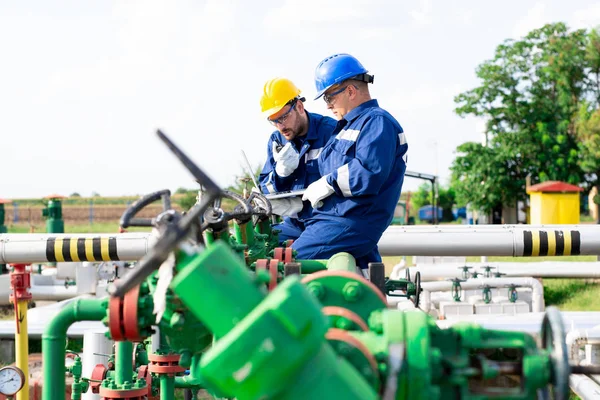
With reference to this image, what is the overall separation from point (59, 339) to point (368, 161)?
1.69m

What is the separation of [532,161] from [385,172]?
76.2ft

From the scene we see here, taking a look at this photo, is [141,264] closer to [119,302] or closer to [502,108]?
[119,302]

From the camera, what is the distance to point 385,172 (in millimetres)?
3305

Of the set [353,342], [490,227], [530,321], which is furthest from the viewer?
[530,321]

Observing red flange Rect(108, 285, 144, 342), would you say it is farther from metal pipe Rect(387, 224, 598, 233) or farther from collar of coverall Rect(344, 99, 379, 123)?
metal pipe Rect(387, 224, 598, 233)

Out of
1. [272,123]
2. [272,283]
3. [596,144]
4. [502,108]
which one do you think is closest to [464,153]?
[502,108]

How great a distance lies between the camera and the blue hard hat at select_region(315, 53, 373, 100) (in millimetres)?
3631

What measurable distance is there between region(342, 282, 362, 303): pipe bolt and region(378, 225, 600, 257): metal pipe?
362 centimetres

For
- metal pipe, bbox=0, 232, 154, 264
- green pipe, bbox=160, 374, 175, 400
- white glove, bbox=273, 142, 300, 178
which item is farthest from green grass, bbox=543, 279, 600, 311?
green pipe, bbox=160, 374, 175, 400

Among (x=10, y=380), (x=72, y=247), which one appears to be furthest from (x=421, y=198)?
(x=10, y=380)

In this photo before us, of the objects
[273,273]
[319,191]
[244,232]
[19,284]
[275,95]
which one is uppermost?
[275,95]

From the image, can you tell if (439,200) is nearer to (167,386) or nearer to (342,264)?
(167,386)

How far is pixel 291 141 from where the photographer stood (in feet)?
14.1

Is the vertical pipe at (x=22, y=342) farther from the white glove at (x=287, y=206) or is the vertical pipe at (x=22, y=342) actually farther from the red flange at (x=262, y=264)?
the red flange at (x=262, y=264)
